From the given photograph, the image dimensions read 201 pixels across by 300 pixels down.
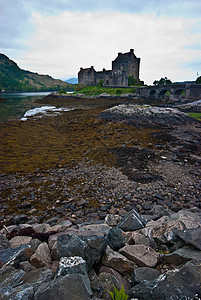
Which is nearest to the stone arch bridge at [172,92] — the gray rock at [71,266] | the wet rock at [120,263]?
the wet rock at [120,263]

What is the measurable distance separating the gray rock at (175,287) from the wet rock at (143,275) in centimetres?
45

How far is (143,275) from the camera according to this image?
11.8ft

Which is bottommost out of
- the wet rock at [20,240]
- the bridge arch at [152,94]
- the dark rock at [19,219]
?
the dark rock at [19,219]

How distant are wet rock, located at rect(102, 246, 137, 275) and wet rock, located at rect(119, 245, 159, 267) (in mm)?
146

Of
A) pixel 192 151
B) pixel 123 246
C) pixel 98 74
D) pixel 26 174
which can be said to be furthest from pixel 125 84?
pixel 123 246

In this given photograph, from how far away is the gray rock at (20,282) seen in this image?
114 inches

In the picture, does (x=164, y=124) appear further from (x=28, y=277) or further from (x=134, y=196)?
(x=28, y=277)

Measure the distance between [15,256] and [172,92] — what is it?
73367 mm

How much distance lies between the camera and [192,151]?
1680 centimetres

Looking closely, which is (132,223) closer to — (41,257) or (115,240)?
(115,240)

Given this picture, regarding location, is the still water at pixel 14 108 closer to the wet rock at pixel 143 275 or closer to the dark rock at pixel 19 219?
the dark rock at pixel 19 219

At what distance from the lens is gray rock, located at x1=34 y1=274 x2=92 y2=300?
2.73 m

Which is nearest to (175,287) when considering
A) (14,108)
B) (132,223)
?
(132,223)

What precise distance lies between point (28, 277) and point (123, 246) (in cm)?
255
